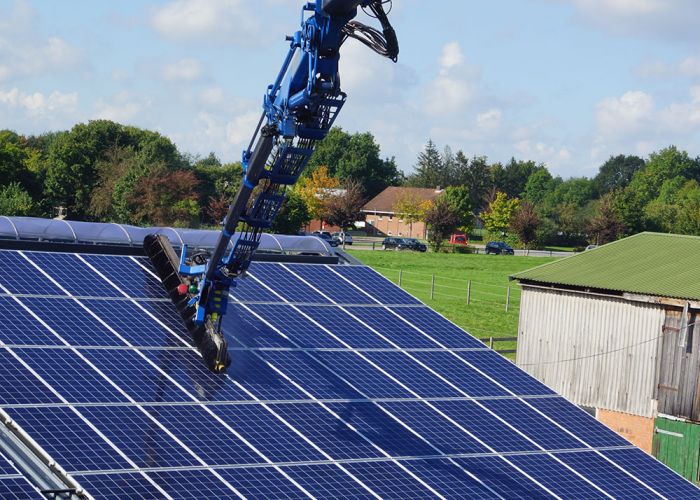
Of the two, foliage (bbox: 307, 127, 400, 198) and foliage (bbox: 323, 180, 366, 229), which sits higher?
foliage (bbox: 307, 127, 400, 198)

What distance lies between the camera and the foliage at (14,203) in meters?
77.1

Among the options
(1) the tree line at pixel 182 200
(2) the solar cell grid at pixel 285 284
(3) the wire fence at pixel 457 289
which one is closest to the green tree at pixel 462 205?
(1) the tree line at pixel 182 200

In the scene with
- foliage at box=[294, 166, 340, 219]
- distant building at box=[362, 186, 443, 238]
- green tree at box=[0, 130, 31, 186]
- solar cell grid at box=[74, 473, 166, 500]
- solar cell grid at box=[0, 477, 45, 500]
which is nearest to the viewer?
solar cell grid at box=[0, 477, 45, 500]

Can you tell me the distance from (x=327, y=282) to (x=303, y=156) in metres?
7.25

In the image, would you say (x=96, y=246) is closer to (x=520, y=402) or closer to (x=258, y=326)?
(x=258, y=326)

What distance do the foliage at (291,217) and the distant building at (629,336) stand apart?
5300cm

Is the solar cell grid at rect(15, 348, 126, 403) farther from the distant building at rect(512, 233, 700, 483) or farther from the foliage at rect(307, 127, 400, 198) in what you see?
the foliage at rect(307, 127, 400, 198)

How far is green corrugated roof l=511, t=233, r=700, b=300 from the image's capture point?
3947 cm

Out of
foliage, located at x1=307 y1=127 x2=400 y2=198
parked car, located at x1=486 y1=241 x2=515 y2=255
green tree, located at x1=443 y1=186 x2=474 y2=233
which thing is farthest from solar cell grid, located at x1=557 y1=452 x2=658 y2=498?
foliage, located at x1=307 y1=127 x2=400 y2=198

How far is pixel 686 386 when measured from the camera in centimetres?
3800

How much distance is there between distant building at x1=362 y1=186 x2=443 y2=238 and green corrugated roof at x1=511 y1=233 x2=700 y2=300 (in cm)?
10643

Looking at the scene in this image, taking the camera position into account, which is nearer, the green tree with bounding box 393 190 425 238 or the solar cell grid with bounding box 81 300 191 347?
the solar cell grid with bounding box 81 300 191 347

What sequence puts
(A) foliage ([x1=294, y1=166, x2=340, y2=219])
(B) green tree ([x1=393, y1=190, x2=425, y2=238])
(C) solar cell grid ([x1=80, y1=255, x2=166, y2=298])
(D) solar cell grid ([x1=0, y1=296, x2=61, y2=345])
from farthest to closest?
1. (B) green tree ([x1=393, y1=190, x2=425, y2=238])
2. (A) foliage ([x1=294, y1=166, x2=340, y2=219])
3. (C) solar cell grid ([x1=80, y1=255, x2=166, y2=298])
4. (D) solar cell grid ([x1=0, y1=296, x2=61, y2=345])

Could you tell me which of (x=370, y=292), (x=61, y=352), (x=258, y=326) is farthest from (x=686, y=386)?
(x=61, y=352)
